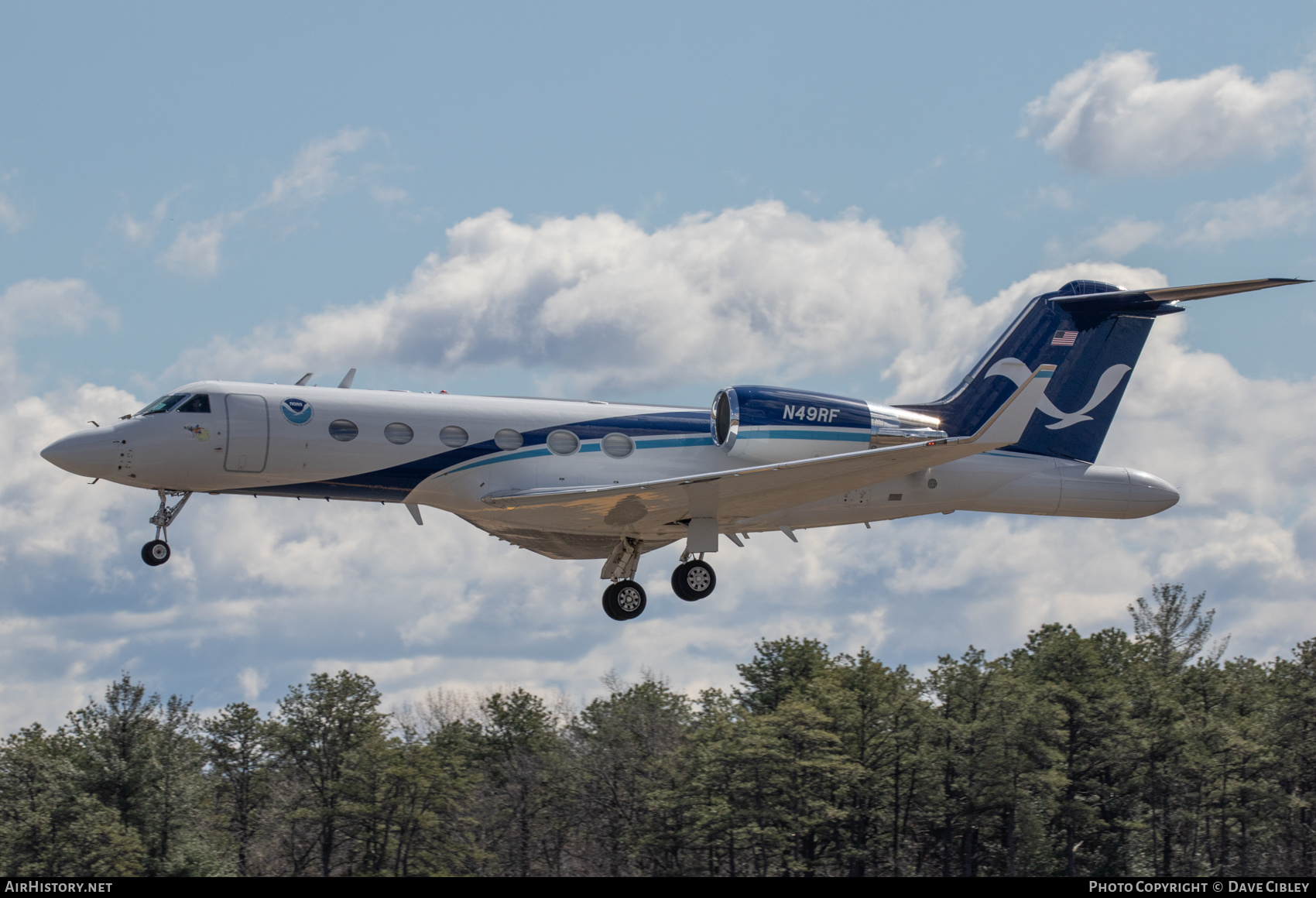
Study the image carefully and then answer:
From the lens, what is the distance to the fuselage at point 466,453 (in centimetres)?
2138

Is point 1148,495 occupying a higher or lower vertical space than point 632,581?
higher

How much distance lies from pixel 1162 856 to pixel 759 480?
3775cm

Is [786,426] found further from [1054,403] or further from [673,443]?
[1054,403]

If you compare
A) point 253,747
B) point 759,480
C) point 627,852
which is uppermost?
point 759,480

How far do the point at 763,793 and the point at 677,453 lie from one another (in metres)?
31.7

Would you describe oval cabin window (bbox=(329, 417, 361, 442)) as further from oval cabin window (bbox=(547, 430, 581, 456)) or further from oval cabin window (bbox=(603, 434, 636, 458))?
oval cabin window (bbox=(603, 434, 636, 458))

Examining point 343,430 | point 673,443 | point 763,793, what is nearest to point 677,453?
point 673,443

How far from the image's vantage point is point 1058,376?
27.4 m

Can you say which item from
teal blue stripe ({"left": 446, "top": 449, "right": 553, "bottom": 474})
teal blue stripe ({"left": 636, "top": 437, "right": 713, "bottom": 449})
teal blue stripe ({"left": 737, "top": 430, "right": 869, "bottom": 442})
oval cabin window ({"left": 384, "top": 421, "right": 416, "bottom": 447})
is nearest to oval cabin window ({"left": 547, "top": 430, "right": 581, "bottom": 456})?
teal blue stripe ({"left": 446, "top": 449, "right": 553, "bottom": 474})

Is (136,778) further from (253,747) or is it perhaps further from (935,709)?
(935,709)

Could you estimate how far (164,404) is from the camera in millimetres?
21641

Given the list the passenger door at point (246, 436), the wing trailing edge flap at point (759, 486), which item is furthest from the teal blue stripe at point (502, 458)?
the passenger door at point (246, 436)

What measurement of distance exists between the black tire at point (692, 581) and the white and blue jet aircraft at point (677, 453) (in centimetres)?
3

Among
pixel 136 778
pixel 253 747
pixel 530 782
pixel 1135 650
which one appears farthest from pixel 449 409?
pixel 1135 650
